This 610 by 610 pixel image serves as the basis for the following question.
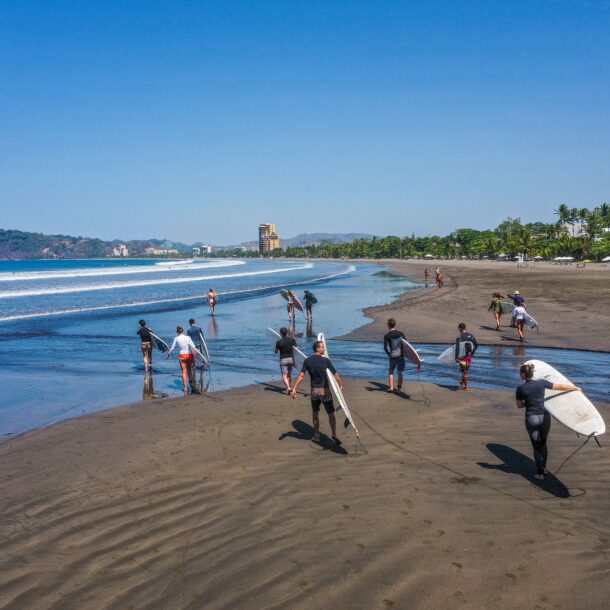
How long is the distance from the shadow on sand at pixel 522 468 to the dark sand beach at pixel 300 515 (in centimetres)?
4

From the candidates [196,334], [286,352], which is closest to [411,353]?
[286,352]

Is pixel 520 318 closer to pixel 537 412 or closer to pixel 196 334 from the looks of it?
pixel 196 334

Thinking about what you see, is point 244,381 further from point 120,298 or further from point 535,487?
point 120,298

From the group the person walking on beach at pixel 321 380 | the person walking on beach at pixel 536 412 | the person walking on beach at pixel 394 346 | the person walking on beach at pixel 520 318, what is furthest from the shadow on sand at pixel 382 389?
the person walking on beach at pixel 520 318

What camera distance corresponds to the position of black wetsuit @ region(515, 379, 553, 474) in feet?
22.8

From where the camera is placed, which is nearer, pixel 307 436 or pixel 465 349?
pixel 307 436

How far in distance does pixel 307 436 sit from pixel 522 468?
3654mm

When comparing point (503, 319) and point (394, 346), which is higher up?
point (394, 346)

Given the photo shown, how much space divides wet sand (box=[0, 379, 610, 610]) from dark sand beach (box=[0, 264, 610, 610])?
22mm

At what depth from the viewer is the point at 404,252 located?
194m

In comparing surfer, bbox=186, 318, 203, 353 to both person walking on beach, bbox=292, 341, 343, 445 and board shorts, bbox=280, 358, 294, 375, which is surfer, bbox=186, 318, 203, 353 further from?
person walking on beach, bbox=292, 341, 343, 445

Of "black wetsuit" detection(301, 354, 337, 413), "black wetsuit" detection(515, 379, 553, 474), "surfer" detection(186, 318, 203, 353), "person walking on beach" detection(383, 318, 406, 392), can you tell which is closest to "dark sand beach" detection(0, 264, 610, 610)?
"black wetsuit" detection(515, 379, 553, 474)

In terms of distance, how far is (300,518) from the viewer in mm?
6277

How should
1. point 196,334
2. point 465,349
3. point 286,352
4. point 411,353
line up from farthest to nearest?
point 196,334
point 286,352
point 465,349
point 411,353
